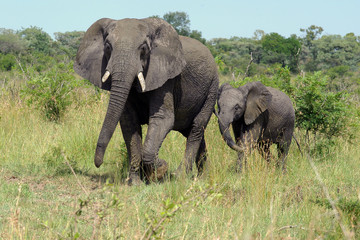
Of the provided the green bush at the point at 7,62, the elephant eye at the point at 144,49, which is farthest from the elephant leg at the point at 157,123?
the green bush at the point at 7,62

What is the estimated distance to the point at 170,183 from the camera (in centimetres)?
570

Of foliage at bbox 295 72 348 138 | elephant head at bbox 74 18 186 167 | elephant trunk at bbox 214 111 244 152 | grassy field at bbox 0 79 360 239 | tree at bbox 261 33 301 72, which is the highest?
tree at bbox 261 33 301 72

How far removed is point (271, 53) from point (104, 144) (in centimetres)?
6130

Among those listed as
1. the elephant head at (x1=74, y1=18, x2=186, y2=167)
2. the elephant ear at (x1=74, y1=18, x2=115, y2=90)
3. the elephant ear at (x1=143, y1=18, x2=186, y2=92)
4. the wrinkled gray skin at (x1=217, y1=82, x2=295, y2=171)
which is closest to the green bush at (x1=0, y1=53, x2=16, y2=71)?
the wrinkled gray skin at (x1=217, y1=82, x2=295, y2=171)

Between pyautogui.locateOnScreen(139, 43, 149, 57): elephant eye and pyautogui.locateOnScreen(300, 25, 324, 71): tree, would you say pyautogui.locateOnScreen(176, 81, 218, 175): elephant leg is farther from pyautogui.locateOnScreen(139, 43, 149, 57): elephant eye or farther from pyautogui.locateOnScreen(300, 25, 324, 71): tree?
pyautogui.locateOnScreen(300, 25, 324, 71): tree

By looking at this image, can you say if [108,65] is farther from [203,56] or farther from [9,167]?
[9,167]

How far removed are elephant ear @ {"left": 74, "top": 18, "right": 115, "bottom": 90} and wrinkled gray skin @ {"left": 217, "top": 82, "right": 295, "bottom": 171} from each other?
6.94 feet

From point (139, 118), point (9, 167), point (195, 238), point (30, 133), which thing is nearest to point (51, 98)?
point (30, 133)

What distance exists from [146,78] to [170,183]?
1183 mm

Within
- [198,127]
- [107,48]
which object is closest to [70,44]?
[198,127]

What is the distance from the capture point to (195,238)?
168 inches

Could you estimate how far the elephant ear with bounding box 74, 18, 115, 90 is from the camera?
5941 millimetres

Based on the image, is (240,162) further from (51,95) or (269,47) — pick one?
(269,47)

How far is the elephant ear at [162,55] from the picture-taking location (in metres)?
5.89
